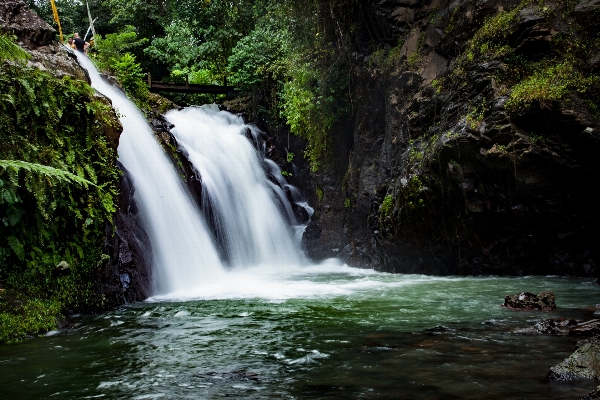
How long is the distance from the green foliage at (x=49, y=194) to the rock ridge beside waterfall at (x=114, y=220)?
0.36 m

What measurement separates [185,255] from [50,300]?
4.15 meters

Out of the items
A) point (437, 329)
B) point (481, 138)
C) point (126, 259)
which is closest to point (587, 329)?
point (437, 329)

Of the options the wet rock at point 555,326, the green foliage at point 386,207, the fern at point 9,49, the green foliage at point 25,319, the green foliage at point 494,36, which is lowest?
the wet rock at point 555,326

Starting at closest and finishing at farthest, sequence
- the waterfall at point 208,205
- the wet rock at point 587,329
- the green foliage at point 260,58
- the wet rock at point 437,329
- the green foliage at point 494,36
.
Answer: the wet rock at point 587,329 → the wet rock at point 437,329 → the green foliage at point 494,36 → the waterfall at point 208,205 → the green foliage at point 260,58

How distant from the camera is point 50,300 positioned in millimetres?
7156

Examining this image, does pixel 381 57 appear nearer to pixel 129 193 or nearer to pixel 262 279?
pixel 262 279

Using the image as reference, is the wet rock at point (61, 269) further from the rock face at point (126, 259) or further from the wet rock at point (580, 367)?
the wet rock at point (580, 367)

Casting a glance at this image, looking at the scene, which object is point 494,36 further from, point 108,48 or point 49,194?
point 108,48

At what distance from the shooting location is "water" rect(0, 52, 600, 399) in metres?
4.10

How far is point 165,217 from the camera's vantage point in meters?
11.3

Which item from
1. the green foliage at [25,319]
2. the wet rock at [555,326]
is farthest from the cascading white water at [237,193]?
the wet rock at [555,326]

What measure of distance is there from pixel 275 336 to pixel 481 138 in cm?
607

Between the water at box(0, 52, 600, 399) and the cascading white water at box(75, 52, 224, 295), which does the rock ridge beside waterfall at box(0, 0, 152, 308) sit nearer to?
the water at box(0, 52, 600, 399)

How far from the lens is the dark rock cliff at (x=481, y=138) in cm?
932
